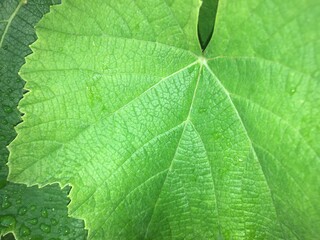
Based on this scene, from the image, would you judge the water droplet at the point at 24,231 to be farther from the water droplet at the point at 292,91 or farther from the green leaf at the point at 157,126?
the water droplet at the point at 292,91

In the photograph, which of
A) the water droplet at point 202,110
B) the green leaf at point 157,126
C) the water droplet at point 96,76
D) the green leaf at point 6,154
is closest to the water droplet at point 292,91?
the green leaf at point 157,126

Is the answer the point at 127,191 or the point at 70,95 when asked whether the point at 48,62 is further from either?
the point at 127,191

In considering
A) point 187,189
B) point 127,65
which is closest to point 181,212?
point 187,189

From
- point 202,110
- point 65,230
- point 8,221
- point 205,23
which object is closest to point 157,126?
point 202,110

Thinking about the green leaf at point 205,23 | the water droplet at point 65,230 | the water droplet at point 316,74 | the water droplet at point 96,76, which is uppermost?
the green leaf at point 205,23

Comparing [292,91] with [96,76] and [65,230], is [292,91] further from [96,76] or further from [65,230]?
[65,230]

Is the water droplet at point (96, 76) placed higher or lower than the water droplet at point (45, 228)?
higher

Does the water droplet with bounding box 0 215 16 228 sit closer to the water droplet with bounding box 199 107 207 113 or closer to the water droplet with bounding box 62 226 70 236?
the water droplet with bounding box 62 226 70 236
